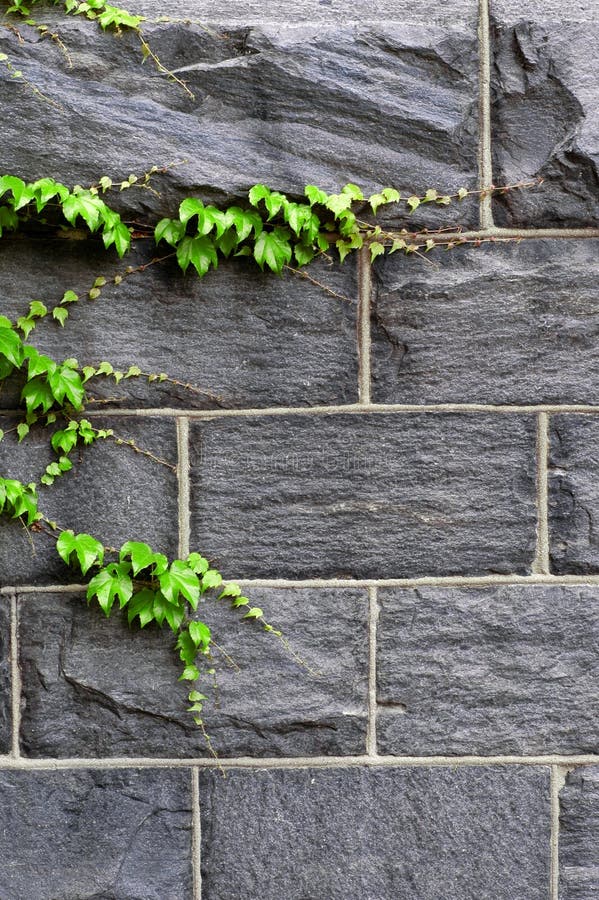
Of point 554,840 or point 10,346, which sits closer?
point 10,346

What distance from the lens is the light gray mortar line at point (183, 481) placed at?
200 cm

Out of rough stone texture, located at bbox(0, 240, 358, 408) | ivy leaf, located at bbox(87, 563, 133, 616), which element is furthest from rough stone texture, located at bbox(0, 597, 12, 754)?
rough stone texture, located at bbox(0, 240, 358, 408)

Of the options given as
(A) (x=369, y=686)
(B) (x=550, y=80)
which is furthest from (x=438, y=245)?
(A) (x=369, y=686)

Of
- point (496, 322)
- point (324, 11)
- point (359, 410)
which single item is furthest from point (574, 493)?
point (324, 11)

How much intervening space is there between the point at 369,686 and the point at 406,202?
3.90ft

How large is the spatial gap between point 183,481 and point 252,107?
3.03 feet

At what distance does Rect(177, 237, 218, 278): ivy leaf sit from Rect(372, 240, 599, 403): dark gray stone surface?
16.1 inches

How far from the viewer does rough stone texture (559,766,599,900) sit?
2.01 meters

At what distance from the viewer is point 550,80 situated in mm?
1979

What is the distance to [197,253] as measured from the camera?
1.95 meters

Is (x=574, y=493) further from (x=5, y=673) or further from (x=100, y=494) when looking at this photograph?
(x=5, y=673)

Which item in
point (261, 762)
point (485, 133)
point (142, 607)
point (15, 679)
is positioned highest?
point (485, 133)

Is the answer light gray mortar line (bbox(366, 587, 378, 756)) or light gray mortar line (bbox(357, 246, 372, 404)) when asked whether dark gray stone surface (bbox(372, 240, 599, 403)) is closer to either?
light gray mortar line (bbox(357, 246, 372, 404))

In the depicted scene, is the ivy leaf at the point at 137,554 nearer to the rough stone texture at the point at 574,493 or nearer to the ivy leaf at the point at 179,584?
the ivy leaf at the point at 179,584
